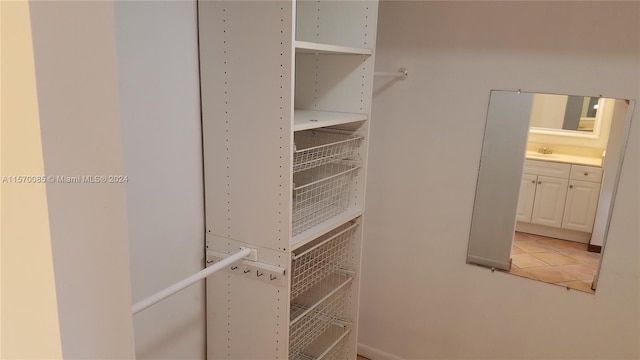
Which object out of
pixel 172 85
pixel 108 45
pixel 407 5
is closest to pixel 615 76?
pixel 407 5

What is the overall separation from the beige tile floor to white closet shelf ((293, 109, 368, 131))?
3.67 ft

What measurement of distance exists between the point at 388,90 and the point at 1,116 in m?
2.05

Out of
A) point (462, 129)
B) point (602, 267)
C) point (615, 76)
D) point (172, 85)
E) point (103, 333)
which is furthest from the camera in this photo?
point (462, 129)

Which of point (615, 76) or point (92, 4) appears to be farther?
point (615, 76)

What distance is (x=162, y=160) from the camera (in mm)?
1471

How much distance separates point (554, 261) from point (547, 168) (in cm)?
47

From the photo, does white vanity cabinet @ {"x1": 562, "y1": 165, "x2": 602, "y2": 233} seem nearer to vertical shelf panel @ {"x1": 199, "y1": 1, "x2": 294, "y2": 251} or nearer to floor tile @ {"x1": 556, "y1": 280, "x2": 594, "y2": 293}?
floor tile @ {"x1": 556, "y1": 280, "x2": 594, "y2": 293}

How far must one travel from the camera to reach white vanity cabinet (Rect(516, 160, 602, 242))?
216 cm

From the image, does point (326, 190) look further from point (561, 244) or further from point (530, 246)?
point (561, 244)

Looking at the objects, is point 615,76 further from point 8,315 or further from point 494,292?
point 8,315

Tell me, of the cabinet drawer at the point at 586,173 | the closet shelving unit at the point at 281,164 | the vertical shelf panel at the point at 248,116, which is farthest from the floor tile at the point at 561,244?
the vertical shelf panel at the point at 248,116

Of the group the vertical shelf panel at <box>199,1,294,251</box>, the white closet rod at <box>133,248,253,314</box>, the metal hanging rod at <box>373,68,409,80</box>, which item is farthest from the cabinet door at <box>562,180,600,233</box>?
the white closet rod at <box>133,248,253,314</box>

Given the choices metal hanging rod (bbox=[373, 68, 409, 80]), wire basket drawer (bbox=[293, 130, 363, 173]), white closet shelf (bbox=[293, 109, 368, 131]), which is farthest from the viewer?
metal hanging rod (bbox=[373, 68, 409, 80])

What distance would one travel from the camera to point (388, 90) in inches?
95.4
